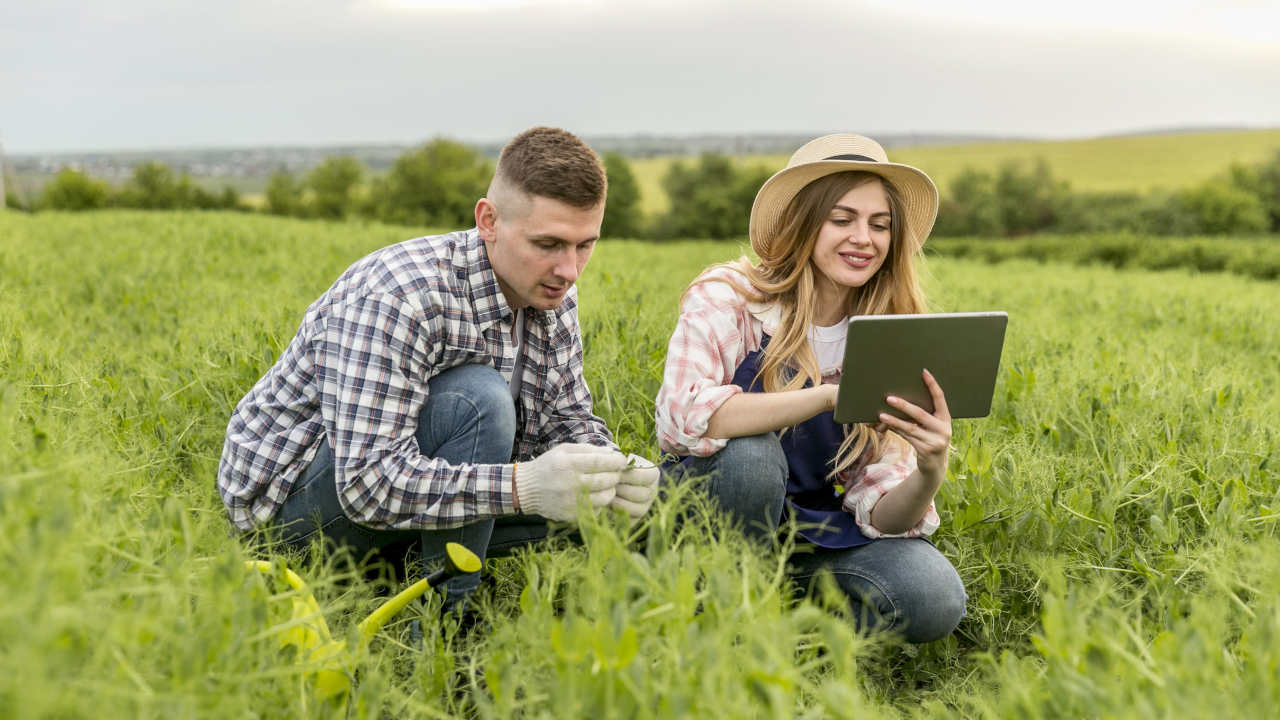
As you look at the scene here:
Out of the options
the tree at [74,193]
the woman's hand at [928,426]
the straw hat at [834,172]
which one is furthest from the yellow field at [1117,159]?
the woman's hand at [928,426]

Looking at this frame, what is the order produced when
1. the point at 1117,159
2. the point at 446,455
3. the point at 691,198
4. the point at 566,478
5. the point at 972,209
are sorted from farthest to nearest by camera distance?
the point at 691,198 < the point at 1117,159 < the point at 972,209 < the point at 446,455 < the point at 566,478

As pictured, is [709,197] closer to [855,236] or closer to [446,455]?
[855,236]

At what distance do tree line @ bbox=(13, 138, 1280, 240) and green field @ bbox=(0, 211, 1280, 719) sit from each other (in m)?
28.7

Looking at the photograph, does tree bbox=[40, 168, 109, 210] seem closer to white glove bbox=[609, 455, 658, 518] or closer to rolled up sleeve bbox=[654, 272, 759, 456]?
rolled up sleeve bbox=[654, 272, 759, 456]

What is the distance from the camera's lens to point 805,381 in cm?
285

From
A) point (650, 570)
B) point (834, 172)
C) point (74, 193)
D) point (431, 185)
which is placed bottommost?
point (74, 193)

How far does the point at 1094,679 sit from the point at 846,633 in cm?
48

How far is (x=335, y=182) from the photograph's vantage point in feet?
181

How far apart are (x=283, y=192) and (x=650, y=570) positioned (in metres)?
56.9

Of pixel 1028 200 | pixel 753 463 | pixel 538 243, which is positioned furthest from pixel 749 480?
pixel 1028 200

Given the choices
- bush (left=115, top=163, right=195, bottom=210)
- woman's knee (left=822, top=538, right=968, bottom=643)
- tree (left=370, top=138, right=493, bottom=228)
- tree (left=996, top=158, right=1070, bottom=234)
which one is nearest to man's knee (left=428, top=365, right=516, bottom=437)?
woman's knee (left=822, top=538, right=968, bottom=643)

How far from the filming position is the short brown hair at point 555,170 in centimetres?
239

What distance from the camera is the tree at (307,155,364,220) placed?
53562mm

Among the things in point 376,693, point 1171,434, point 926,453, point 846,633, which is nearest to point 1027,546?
point 926,453
